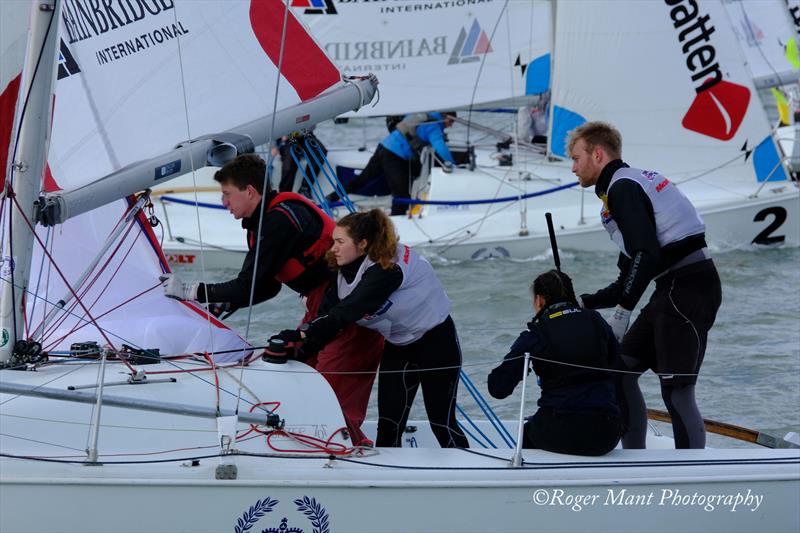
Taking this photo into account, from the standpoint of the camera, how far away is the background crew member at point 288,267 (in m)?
4.06

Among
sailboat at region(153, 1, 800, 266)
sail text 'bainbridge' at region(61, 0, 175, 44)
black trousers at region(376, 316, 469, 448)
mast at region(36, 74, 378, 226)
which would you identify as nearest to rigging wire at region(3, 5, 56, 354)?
mast at region(36, 74, 378, 226)

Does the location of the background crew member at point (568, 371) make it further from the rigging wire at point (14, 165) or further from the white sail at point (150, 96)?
the rigging wire at point (14, 165)

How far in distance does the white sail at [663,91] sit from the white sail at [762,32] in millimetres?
4005

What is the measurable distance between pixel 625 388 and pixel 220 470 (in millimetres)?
1426

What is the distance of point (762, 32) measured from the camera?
551 inches

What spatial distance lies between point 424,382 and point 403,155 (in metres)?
6.78

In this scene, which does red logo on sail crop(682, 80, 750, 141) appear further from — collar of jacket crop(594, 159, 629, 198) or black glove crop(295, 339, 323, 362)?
black glove crop(295, 339, 323, 362)

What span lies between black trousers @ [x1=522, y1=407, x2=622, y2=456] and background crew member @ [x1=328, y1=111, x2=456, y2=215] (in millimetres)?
6960

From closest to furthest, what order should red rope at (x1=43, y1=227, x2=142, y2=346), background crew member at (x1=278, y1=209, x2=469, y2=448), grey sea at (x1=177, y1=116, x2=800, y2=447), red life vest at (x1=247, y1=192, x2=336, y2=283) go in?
background crew member at (x1=278, y1=209, x2=469, y2=448), red life vest at (x1=247, y1=192, x2=336, y2=283), red rope at (x1=43, y1=227, x2=142, y2=346), grey sea at (x1=177, y1=116, x2=800, y2=447)

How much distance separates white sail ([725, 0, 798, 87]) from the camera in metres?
13.9

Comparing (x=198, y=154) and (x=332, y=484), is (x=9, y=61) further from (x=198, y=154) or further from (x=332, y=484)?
(x=332, y=484)

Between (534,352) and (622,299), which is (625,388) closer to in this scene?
(622,299)

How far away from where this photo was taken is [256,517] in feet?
11.4

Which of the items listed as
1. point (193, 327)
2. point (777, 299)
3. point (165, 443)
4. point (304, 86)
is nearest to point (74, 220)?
point (193, 327)
